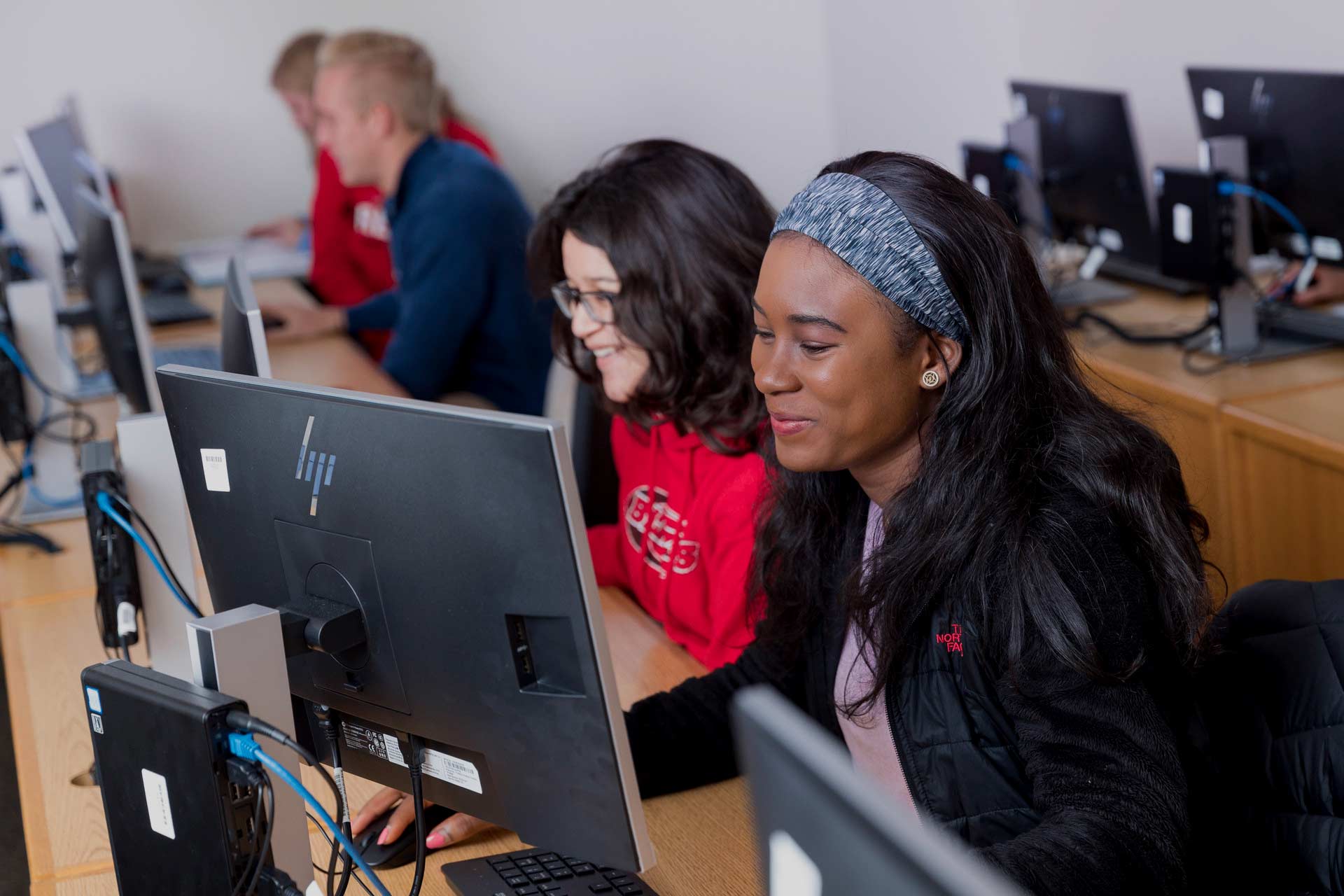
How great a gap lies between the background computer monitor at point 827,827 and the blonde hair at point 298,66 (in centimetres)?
427

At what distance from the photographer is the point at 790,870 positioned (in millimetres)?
490

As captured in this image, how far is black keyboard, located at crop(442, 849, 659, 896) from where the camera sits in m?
1.06

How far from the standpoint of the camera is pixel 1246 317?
244cm

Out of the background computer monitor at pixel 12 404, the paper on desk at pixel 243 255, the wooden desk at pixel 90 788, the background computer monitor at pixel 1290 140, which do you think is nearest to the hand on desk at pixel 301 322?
the paper on desk at pixel 243 255

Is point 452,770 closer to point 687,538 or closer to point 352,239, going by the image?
point 687,538

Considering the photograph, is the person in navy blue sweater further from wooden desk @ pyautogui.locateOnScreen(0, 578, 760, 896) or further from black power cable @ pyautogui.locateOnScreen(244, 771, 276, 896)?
black power cable @ pyautogui.locateOnScreen(244, 771, 276, 896)

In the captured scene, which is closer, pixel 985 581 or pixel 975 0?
pixel 985 581

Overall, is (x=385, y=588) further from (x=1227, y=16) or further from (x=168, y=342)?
(x=1227, y=16)

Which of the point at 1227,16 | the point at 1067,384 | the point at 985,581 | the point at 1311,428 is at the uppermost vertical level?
the point at 1227,16

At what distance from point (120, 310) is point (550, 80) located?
2.88 metres

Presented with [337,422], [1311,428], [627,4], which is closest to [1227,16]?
[1311,428]

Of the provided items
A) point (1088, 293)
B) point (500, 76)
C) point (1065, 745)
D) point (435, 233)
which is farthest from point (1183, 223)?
point (500, 76)

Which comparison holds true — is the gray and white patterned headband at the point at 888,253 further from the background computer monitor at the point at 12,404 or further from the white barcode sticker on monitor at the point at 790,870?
the background computer monitor at the point at 12,404

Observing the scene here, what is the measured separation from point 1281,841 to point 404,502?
2.37 feet
